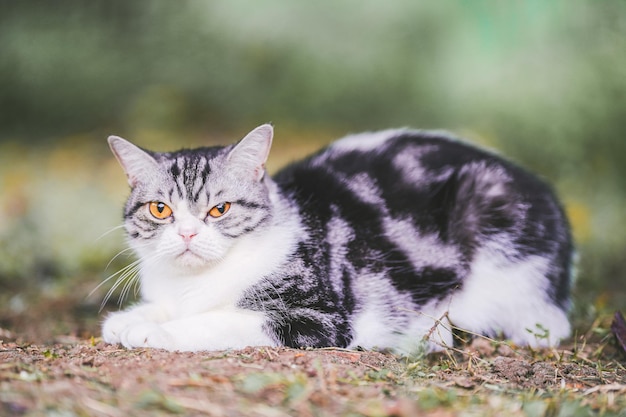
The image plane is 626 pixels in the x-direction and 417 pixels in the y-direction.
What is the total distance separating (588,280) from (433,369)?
8.39ft

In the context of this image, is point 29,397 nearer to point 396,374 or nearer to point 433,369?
point 396,374

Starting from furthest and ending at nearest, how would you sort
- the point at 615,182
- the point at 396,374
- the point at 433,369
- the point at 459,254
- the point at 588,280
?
the point at 615,182 → the point at 588,280 → the point at 459,254 → the point at 433,369 → the point at 396,374

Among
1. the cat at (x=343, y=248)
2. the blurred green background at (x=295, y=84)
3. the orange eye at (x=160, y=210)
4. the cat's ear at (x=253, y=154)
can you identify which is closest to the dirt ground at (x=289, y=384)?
the cat at (x=343, y=248)

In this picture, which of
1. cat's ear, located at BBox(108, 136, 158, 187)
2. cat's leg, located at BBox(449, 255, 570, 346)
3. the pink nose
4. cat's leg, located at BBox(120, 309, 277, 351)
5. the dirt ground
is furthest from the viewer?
cat's leg, located at BBox(449, 255, 570, 346)

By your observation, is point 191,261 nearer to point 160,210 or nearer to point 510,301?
point 160,210

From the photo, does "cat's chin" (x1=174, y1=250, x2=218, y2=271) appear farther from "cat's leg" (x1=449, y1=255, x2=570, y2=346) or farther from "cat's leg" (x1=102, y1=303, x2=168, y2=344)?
"cat's leg" (x1=449, y1=255, x2=570, y2=346)

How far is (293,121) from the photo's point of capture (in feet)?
30.0

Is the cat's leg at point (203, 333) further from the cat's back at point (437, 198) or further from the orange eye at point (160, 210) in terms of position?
the cat's back at point (437, 198)

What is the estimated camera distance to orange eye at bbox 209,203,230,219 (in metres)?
3.21

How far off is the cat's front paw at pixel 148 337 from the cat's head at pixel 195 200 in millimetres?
348

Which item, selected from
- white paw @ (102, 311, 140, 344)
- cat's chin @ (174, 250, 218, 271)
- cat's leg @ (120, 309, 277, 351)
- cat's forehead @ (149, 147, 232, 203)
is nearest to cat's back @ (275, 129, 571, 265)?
cat's forehead @ (149, 147, 232, 203)

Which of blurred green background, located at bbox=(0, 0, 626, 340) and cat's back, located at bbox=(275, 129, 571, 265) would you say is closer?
cat's back, located at bbox=(275, 129, 571, 265)

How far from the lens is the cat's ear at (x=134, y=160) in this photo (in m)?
3.33

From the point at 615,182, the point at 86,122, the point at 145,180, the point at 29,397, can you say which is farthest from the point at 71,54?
the point at 29,397
